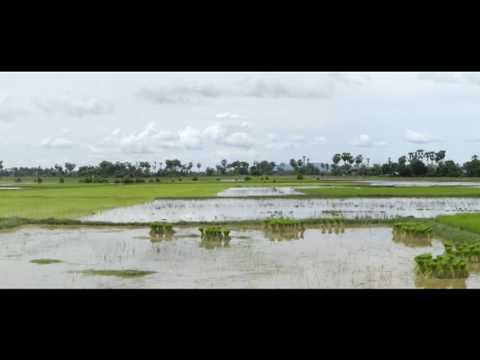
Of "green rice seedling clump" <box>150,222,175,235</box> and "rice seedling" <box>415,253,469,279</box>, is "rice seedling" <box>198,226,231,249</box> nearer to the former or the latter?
"green rice seedling clump" <box>150,222,175,235</box>

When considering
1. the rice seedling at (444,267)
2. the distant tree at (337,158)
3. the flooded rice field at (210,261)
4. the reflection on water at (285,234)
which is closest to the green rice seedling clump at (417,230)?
the flooded rice field at (210,261)

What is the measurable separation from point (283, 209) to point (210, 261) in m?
12.5

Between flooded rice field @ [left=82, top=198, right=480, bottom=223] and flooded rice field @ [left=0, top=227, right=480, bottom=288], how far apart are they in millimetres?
3853

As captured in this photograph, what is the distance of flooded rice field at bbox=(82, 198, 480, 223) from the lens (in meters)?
19.9

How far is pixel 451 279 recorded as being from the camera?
30.0 ft

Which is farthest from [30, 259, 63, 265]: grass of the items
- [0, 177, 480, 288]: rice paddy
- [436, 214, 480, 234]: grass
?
[436, 214, 480, 234]: grass

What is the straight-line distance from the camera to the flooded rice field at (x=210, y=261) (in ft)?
29.8

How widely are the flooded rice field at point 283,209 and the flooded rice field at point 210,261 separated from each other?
3853mm

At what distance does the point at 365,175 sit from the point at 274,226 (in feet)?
242
